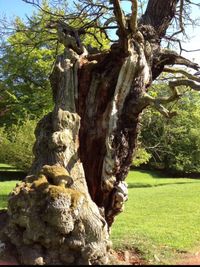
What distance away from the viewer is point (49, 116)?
8.09 meters

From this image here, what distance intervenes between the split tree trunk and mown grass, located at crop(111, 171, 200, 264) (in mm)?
1691

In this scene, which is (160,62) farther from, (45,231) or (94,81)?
(45,231)

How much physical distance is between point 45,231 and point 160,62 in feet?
15.4

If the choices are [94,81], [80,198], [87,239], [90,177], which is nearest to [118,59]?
[94,81]

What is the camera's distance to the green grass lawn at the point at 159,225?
9.18 metres

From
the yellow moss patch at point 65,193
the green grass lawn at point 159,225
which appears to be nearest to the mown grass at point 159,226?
the green grass lawn at point 159,225

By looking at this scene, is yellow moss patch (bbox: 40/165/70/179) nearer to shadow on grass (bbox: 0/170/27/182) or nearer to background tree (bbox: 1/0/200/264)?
background tree (bbox: 1/0/200/264)

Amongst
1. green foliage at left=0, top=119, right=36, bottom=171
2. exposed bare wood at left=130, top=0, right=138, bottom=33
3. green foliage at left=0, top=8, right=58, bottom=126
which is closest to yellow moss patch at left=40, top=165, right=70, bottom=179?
exposed bare wood at left=130, top=0, right=138, bottom=33

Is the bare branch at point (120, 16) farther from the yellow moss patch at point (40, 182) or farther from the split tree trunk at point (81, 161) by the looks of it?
the yellow moss patch at point (40, 182)

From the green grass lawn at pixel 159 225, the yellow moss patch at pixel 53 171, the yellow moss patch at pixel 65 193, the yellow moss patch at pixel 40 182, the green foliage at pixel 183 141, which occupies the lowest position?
the green grass lawn at pixel 159 225

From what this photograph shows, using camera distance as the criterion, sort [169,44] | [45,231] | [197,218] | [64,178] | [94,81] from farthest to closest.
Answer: [197,218], [169,44], [94,81], [64,178], [45,231]

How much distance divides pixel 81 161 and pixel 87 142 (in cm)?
37

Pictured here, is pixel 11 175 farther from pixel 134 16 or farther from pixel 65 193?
pixel 65 193

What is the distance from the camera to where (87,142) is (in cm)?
795
